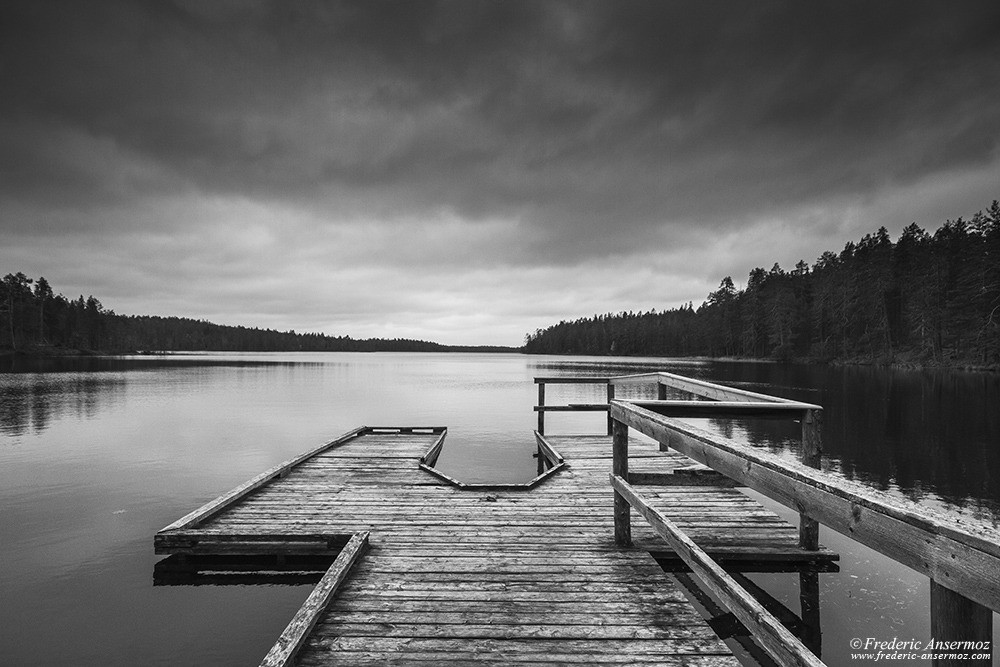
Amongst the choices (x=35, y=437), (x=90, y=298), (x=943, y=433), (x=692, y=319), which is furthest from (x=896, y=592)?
(x=90, y=298)

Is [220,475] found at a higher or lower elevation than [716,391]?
lower

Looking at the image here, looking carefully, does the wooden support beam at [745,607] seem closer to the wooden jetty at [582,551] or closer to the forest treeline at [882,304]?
the wooden jetty at [582,551]

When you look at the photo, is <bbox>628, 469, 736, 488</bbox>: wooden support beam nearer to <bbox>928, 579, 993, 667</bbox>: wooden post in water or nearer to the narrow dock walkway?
the narrow dock walkway

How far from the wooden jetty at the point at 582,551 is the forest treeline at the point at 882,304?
59.3m

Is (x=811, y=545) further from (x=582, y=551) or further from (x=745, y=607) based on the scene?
(x=745, y=607)

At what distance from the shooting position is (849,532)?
187 cm

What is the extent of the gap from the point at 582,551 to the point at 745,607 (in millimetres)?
2857

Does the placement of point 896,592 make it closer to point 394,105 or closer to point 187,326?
point 394,105

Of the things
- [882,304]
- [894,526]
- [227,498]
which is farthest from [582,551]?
[882,304]

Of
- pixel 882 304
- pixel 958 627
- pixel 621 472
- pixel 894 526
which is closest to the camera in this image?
pixel 958 627

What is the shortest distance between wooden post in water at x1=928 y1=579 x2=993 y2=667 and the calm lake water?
5367mm

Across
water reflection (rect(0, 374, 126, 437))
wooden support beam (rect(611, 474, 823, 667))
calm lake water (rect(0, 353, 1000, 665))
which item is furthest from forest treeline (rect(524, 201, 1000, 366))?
water reflection (rect(0, 374, 126, 437))

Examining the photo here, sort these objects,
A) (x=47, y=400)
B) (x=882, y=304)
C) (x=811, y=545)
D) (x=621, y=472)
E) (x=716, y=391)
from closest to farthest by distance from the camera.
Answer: (x=621, y=472) < (x=811, y=545) < (x=716, y=391) < (x=47, y=400) < (x=882, y=304)

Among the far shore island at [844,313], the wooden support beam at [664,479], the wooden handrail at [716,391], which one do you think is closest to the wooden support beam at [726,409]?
the wooden handrail at [716,391]
